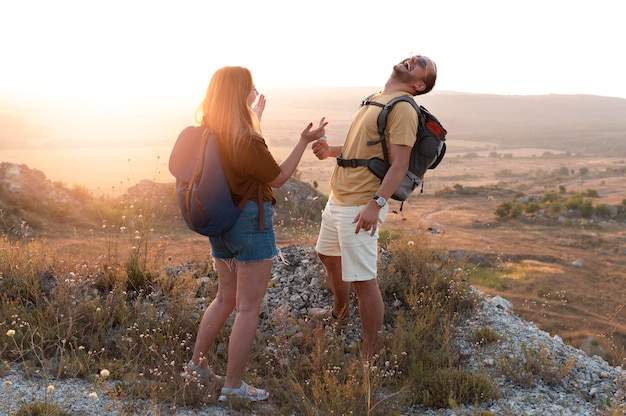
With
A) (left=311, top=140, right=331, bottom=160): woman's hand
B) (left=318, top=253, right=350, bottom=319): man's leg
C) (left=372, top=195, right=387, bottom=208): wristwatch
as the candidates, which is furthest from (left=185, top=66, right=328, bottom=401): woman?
(left=318, top=253, right=350, bottom=319): man's leg

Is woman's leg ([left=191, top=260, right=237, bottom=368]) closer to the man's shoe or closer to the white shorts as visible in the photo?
the white shorts

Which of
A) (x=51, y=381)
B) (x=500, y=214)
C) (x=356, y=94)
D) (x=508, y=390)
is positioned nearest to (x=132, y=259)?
(x=51, y=381)

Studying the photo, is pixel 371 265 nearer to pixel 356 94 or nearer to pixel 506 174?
pixel 506 174

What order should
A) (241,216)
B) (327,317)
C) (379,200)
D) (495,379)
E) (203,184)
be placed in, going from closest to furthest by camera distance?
(203,184) < (241,216) < (379,200) < (495,379) < (327,317)

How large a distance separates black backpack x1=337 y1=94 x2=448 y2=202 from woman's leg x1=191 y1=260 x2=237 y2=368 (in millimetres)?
1136

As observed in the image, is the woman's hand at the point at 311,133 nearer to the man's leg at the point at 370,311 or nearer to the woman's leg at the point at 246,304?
the woman's leg at the point at 246,304

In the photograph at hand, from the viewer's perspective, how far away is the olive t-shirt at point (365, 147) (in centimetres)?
366

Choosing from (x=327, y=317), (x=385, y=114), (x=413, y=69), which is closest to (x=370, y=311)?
(x=327, y=317)

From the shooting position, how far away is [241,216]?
3.28 m

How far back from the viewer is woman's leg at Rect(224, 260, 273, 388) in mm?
3395

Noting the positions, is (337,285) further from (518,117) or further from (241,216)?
(518,117)

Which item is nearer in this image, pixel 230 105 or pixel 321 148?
pixel 230 105

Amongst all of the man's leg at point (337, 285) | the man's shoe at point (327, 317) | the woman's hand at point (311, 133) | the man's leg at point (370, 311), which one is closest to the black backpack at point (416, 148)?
the woman's hand at point (311, 133)

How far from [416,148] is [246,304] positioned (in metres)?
1.57
